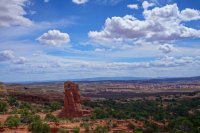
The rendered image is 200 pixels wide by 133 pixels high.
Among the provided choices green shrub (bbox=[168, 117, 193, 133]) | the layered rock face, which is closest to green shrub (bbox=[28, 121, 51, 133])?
green shrub (bbox=[168, 117, 193, 133])

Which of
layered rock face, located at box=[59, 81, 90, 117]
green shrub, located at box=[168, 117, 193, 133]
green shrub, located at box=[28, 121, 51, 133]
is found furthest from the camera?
layered rock face, located at box=[59, 81, 90, 117]

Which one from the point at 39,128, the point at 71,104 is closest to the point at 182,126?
the point at 71,104

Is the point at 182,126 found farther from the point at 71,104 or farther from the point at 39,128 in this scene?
the point at 39,128

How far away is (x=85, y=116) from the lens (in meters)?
57.0

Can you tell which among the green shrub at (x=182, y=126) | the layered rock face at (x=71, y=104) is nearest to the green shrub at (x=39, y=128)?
the green shrub at (x=182, y=126)

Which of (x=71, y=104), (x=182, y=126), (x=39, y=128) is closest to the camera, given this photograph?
(x=39, y=128)

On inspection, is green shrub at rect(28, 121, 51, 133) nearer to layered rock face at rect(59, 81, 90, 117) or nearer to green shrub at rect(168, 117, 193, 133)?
green shrub at rect(168, 117, 193, 133)

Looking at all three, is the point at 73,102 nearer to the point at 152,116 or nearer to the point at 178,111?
the point at 152,116

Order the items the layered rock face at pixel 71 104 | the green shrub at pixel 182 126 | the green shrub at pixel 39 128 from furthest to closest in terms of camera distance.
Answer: the layered rock face at pixel 71 104 → the green shrub at pixel 182 126 → the green shrub at pixel 39 128

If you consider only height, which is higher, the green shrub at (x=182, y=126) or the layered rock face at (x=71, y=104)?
the layered rock face at (x=71, y=104)

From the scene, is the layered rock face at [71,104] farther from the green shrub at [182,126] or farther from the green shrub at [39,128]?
the green shrub at [39,128]

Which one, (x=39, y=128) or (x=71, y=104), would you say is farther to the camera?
(x=71, y=104)

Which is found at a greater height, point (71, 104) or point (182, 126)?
point (71, 104)

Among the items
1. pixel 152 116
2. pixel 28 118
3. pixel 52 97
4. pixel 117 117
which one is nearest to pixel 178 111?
pixel 152 116
